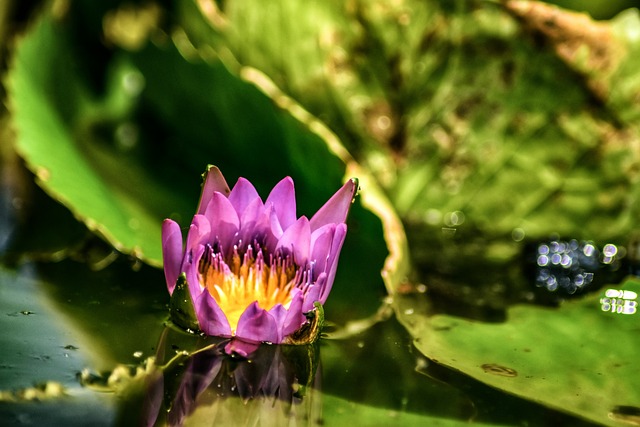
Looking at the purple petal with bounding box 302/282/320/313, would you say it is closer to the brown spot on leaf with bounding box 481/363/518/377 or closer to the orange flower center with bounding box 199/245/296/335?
the orange flower center with bounding box 199/245/296/335

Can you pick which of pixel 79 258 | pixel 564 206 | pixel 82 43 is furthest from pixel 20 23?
pixel 564 206

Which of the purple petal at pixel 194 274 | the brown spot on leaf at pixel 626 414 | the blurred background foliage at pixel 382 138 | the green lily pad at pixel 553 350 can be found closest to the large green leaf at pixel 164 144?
the blurred background foliage at pixel 382 138

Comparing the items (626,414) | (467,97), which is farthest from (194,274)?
(467,97)

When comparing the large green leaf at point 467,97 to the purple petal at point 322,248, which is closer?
the purple petal at point 322,248

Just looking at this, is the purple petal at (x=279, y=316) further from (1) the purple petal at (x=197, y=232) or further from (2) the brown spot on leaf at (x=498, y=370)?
(2) the brown spot on leaf at (x=498, y=370)

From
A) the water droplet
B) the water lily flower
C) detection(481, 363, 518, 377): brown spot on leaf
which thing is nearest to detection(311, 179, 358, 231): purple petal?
the water lily flower

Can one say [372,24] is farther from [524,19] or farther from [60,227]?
[60,227]
